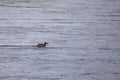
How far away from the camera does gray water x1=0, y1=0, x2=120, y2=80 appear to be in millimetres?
1421

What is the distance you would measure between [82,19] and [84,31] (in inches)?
13.3

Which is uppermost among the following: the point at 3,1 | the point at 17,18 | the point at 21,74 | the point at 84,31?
the point at 3,1

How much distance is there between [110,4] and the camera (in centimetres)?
295

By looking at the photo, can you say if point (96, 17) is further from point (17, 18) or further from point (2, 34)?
point (2, 34)

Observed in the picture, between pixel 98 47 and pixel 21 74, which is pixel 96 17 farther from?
pixel 21 74

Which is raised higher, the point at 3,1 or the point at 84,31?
the point at 3,1

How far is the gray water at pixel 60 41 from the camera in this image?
142 cm

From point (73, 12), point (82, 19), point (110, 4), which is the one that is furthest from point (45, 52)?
point (110, 4)

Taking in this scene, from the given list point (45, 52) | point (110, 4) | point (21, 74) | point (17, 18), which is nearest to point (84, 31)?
point (45, 52)

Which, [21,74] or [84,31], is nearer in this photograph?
[21,74]

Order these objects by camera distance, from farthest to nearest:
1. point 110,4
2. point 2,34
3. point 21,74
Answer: point 110,4 < point 2,34 < point 21,74

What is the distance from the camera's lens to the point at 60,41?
184cm

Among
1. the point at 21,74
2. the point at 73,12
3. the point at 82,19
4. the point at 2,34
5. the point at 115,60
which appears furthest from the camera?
the point at 73,12

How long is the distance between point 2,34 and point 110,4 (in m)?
1.39
